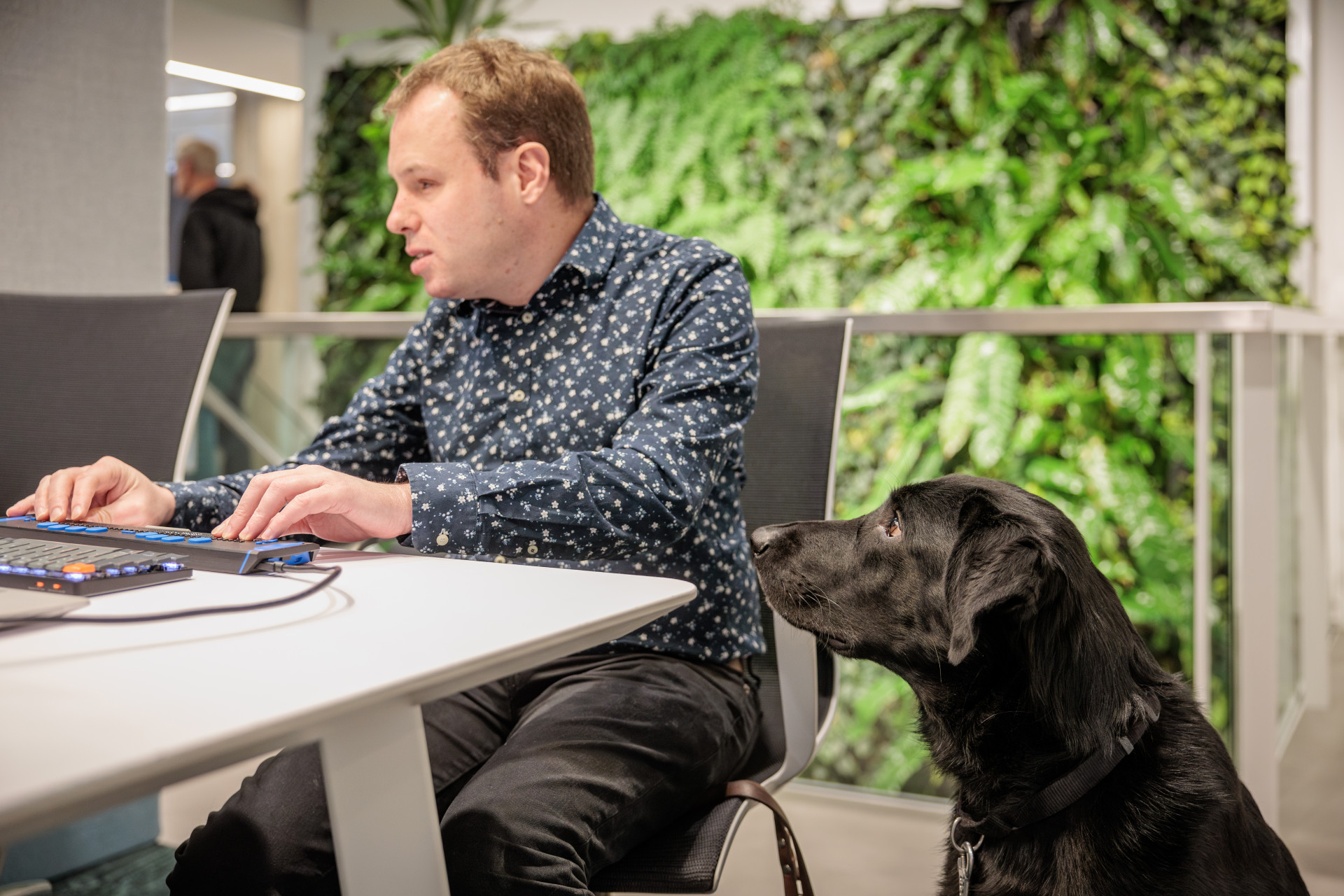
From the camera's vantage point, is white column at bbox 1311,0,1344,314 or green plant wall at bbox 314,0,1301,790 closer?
green plant wall at bbox 314,0,1301,790

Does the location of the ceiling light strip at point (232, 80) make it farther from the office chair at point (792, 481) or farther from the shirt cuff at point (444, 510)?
the shirt cuff at point (444, 510)

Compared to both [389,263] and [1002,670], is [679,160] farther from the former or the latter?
[1002,670]

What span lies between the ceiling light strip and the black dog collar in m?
7.38

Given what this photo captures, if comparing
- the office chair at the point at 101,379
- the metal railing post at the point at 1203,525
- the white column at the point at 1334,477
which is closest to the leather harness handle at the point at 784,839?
the office chair at the point at 101,379

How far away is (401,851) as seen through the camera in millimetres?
791

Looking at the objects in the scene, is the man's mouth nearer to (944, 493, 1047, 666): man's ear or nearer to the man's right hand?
the man's right hand

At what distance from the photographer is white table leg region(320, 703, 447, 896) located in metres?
0.74

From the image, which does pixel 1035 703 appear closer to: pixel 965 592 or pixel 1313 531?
pixel 965 592

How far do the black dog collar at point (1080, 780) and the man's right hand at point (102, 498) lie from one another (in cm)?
103

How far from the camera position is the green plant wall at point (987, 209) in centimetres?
245

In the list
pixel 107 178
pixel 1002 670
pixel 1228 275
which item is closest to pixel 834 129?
pixel 1228 275

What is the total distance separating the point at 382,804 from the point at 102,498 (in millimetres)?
691

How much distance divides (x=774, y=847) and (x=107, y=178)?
2.14 m

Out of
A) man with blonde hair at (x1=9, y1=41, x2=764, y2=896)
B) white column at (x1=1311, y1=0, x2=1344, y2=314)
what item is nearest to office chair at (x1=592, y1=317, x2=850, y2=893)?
man with blonde hair at (x1=9, y1=41, x2=764, y2=896)
